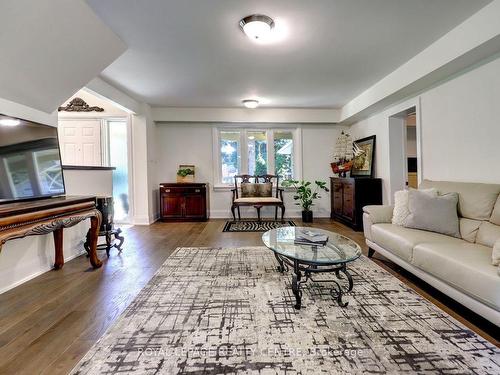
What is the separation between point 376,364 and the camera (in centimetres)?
127

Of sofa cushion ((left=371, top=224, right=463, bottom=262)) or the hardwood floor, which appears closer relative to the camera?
the hardwood floor

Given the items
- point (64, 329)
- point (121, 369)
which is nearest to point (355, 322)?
point (121, 369)

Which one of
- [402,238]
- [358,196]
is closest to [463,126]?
[402,238]

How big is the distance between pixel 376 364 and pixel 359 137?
4.77m

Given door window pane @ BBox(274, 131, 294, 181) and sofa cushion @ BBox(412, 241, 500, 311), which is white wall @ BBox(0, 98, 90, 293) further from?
door window pane @ BBox(274, 131, 294, 181)

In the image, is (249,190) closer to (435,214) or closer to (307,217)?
(307,217)

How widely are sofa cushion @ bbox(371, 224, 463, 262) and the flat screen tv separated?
3.44m

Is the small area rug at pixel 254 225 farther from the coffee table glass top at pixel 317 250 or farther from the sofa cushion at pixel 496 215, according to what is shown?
the sofa cushion at pixel 496 215

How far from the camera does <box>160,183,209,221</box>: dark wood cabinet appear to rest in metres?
5.18

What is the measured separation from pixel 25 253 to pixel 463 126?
4.75 metres

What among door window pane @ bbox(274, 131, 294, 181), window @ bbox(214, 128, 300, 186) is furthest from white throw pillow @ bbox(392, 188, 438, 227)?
door window pane @ bbox(274, 131, 294, 181)

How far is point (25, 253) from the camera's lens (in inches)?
95.4

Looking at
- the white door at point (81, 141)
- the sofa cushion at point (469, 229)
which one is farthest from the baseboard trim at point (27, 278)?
the sofa cushion at point (469, 229)

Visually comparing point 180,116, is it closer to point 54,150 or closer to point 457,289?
point 54,150
